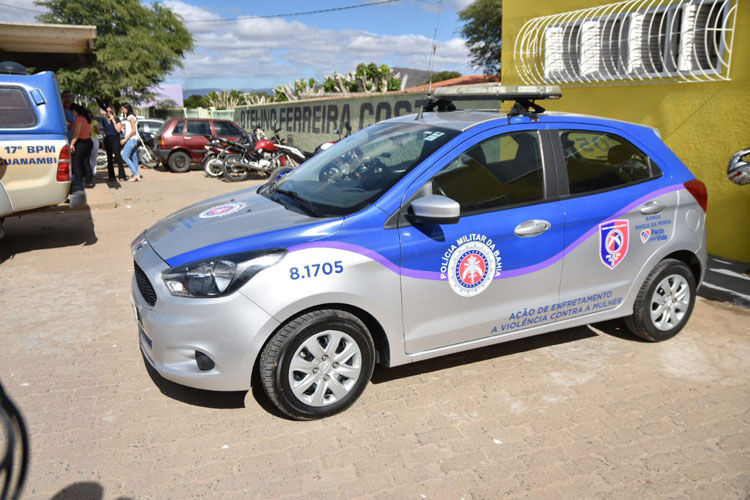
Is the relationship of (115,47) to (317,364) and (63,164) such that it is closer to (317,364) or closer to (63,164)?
(63,164)

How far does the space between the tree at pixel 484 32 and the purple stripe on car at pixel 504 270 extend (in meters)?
30.7

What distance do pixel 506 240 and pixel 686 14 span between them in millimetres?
5661

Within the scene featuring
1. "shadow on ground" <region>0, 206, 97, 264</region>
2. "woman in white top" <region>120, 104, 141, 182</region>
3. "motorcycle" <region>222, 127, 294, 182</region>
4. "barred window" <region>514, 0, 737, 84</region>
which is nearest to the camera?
"barred window" <region>514, 0, 737, 84</region>

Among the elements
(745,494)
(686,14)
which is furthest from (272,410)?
(686,14)

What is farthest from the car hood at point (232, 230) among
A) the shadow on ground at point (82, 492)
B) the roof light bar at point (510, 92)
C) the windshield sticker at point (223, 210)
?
the roof light bar at point (510, 92)

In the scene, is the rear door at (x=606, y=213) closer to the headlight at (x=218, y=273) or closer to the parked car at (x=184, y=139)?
the headlight at (x=218, y=273)

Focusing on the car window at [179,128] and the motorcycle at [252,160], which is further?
the car window at [179,128]

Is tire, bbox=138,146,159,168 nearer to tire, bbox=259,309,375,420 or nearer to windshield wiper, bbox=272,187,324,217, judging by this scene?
windshield wiper, bbox=272,187,324,217

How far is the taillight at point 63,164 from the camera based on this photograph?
7.12m

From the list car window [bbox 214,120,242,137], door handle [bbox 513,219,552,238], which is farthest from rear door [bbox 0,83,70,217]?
car window [bbox 214,120,242,137]

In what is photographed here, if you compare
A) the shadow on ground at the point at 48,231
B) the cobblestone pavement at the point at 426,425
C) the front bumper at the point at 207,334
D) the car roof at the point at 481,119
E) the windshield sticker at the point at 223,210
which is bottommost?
the cobblestone pavement at the point at 426,425

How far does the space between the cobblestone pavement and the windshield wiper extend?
123 centimetres

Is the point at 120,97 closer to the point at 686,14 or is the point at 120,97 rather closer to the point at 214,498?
the point at 686,14

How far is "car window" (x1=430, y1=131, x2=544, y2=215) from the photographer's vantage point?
370 cm
